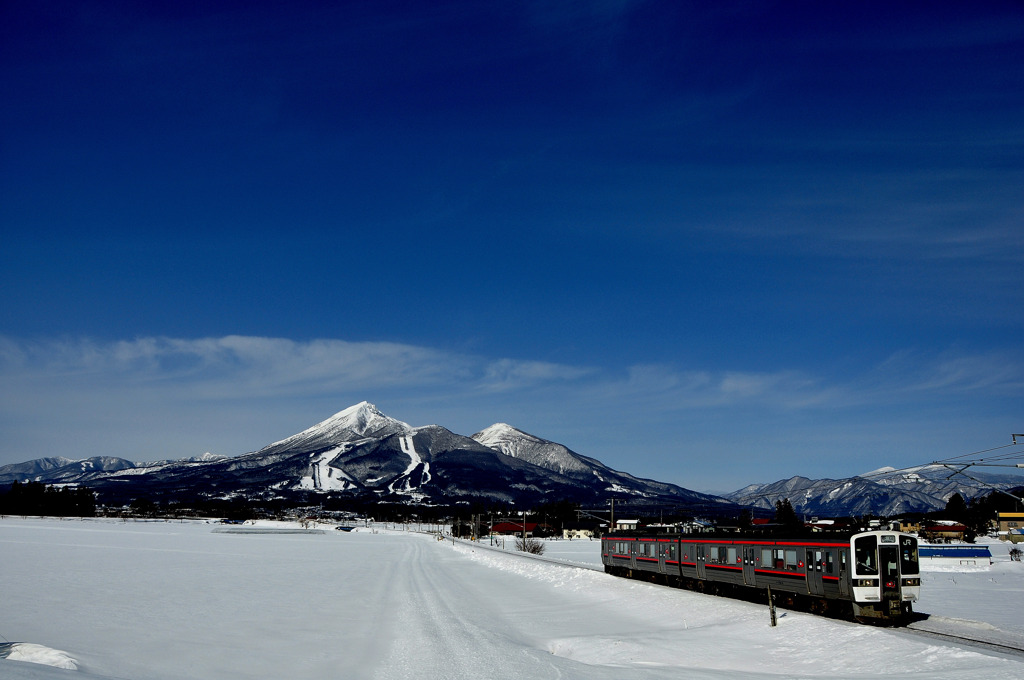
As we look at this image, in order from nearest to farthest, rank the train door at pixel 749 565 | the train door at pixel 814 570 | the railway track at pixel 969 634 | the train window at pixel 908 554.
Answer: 1. the railway track at pixel 969 634
2. the train window at pixel 908 554
3. the train door at pixel 814 570
4. the train door at pixel 749 565

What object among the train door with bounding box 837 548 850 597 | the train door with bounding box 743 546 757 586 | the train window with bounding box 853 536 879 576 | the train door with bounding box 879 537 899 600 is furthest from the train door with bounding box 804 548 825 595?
the train door with bounding box 743 546 757 586

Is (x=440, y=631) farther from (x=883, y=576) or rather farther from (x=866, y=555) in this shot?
(x=883, y=576)

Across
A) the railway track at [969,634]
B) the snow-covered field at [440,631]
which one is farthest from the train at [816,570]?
the snow-covered field at [440,631]

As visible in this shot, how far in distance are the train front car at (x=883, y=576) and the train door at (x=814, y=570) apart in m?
2.04

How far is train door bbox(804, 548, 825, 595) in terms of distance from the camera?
30.8 metres

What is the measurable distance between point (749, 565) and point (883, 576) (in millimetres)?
8924

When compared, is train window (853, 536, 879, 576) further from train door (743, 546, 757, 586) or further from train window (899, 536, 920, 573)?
train door (743, 546, 757, 586)

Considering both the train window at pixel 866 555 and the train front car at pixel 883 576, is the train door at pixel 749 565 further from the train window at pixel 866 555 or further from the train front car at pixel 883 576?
the train window at pixel 866 555

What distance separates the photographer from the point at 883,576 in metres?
28.6

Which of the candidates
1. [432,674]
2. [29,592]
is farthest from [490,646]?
[29,592]

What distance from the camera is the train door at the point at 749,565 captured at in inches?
1436

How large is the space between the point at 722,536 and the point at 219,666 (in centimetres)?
2765

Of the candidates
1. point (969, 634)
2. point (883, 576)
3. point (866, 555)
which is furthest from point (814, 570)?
point (969, 634)

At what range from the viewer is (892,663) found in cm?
2208
